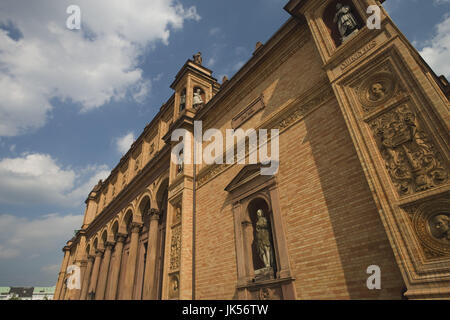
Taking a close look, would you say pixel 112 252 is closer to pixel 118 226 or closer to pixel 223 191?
pixel 118 226

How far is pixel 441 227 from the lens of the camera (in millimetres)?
4148

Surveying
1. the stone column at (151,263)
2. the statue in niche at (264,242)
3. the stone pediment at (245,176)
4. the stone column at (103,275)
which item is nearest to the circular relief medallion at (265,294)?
the statue in niche at (264,242)

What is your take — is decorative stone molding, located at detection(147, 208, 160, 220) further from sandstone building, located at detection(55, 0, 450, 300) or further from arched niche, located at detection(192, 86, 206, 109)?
arched niche, located at detection(192, 86, 206, 109)

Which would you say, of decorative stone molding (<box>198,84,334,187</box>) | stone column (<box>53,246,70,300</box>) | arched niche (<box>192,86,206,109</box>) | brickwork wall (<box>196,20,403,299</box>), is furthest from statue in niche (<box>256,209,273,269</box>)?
stone column (<box>53,246,70,300</box>)

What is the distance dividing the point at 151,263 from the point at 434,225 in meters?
11.8

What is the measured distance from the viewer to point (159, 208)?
1474cm

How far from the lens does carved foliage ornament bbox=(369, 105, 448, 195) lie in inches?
176

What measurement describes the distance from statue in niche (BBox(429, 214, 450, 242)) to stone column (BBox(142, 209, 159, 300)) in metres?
11.2

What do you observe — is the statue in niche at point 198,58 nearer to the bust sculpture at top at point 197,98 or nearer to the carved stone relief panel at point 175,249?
the bust sculpture at top at point 197,98

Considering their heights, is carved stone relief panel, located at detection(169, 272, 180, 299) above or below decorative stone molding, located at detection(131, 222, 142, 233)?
below

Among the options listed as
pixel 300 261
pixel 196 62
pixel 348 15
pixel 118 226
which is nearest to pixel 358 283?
pixel 300 261

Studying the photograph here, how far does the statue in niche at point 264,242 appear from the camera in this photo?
731 cm

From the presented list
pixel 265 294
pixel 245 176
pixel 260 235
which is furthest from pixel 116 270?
pixel 265 294
